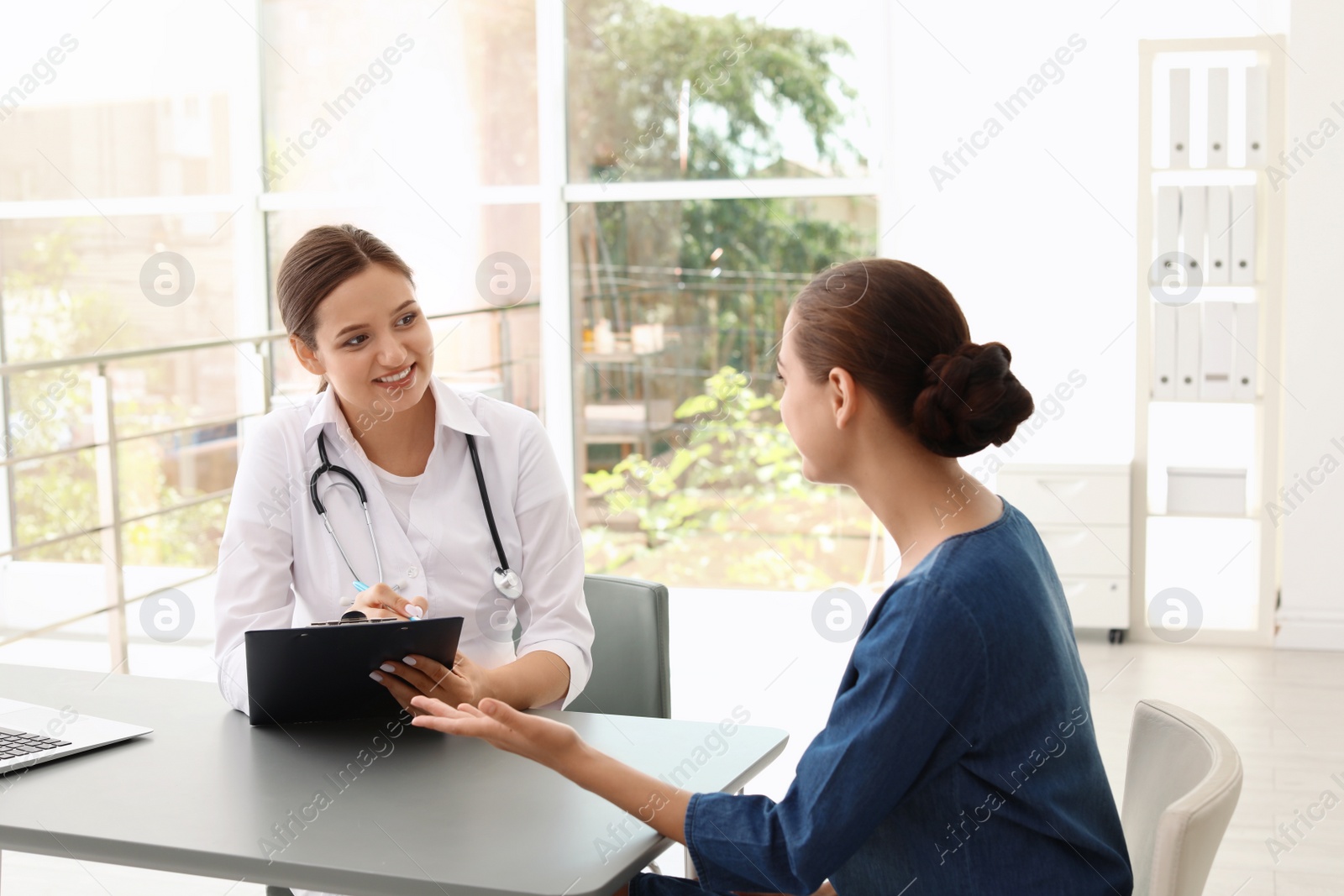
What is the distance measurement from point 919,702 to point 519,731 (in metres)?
0.39

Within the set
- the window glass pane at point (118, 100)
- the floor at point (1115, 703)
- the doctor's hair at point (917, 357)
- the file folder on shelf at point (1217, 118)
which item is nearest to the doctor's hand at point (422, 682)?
the doctor's hair at point (917, 357)

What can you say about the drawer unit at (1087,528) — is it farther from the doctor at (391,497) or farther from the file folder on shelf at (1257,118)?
the doctor at (391,497)

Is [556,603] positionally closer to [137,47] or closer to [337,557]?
[337,557]

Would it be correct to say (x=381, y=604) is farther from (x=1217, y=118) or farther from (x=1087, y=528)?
(x=1217, y=118)

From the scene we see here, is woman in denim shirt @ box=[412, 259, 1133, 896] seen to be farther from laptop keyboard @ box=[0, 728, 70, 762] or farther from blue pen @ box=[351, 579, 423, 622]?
laptop keyboard @ box=[0, 728, 70, 762]

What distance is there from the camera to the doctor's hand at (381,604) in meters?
1.53

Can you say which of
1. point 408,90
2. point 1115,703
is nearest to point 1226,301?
point 1115,703

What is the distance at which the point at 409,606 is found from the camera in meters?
1.58

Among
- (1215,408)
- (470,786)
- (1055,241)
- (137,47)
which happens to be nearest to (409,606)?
(470,786)

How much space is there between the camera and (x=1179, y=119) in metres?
3.96

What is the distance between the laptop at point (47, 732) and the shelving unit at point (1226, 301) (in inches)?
133

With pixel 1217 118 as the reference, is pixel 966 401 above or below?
below

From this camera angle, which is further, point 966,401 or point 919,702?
point 966,401

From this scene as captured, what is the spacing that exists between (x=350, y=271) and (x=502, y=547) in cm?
45
